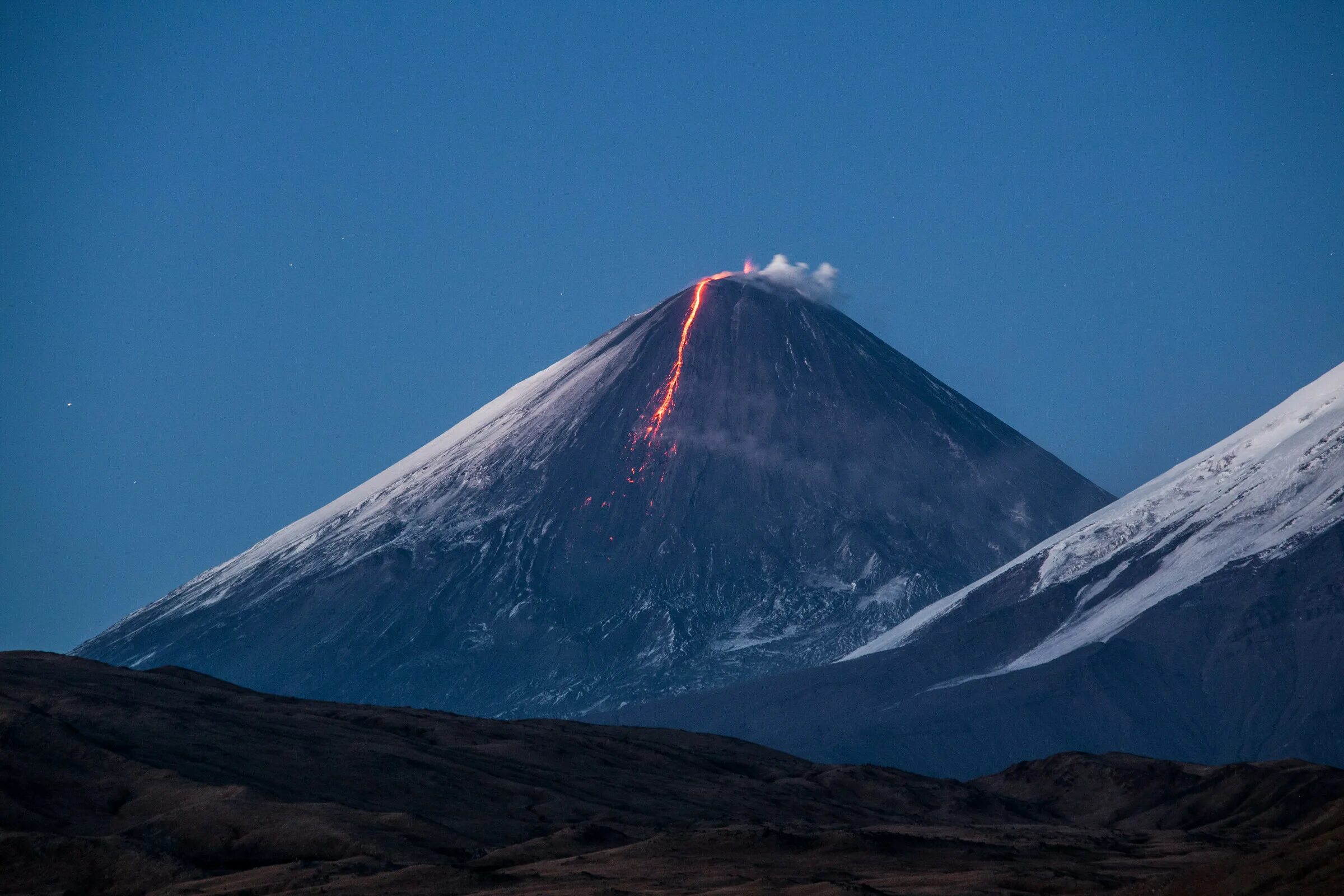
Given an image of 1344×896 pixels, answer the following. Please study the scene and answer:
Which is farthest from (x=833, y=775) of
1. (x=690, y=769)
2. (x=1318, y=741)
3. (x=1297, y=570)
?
(x=1297, y=570)

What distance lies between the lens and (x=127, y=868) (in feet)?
166

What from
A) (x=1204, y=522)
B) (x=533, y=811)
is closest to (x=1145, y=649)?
(x=1204, y=522)

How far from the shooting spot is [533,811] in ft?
221

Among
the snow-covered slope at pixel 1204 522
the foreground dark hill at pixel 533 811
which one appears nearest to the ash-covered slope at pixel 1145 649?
the snow-covered slope at pixel 1204 522

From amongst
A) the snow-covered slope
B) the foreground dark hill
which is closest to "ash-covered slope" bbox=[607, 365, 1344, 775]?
the snow-covered slope

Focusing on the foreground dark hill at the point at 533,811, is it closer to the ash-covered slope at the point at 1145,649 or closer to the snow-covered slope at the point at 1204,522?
the ash-covered slope at the point at 1145,649

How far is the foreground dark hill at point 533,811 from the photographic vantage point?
4956 centimetres

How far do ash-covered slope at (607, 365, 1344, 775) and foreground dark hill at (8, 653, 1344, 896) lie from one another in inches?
1772

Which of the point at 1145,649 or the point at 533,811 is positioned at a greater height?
the point at 533,811

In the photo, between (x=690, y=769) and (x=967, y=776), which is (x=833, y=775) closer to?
(x=690, y=769)

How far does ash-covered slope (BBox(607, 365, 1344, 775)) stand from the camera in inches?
5374

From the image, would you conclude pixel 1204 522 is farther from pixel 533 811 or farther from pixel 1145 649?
pixel 533 811

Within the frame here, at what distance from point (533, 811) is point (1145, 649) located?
92.3m

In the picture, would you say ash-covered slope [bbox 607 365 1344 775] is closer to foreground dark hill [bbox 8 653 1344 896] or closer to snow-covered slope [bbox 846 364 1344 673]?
snow-covered slope [bbox 846 364 1344 673]
